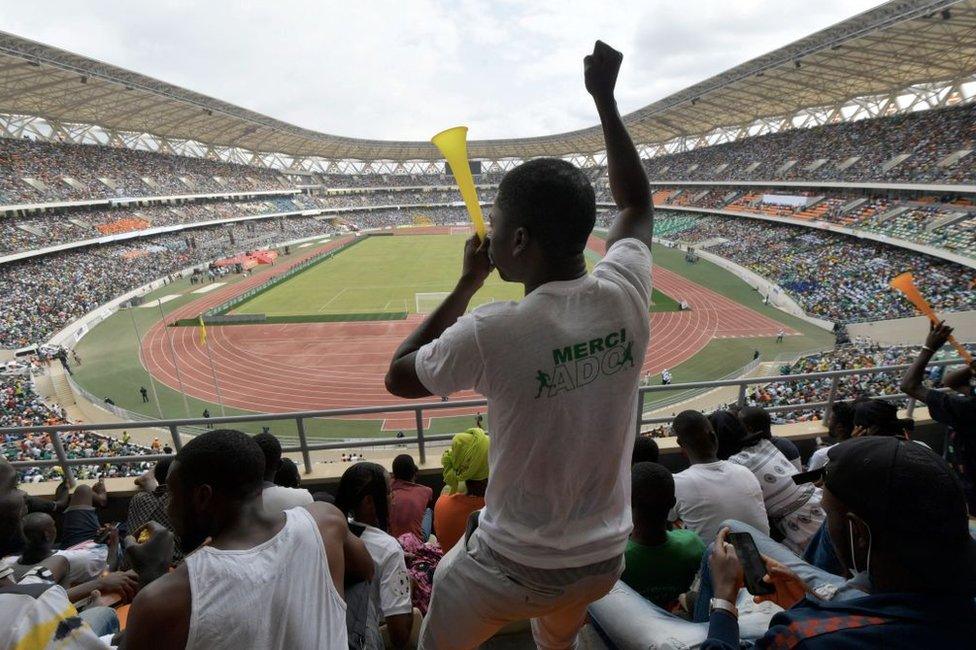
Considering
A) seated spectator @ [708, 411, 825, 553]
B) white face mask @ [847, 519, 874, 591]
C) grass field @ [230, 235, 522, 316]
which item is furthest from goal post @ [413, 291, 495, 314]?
white face mask @ [847, 519, 874, 591]

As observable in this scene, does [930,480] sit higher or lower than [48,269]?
lower

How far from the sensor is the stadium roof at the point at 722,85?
23.4 metres

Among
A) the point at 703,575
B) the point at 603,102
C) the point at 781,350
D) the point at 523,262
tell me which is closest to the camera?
the point at 523,262

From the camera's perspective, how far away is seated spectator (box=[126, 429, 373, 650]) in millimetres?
1246

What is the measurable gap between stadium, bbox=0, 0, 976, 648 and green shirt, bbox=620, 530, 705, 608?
36 millimetres

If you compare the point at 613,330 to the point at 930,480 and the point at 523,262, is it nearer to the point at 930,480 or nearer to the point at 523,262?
the point at 523,262

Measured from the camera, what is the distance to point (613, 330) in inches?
49.4

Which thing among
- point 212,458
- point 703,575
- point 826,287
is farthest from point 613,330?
point 826,287

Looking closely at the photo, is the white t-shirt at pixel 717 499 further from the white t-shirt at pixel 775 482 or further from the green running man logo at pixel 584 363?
the green running man logo at pixel 584 363

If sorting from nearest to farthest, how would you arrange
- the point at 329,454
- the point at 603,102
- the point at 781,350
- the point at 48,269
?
the point at 603,102 < the point at 329,454 < the point at 781,350 < the point at 48,269

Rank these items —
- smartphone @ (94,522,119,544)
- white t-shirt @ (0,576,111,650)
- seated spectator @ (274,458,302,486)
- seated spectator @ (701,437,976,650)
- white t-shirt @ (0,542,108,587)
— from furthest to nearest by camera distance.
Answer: seated spectator @ (274,458,302,486) < smartphone @ (94,522,119,544) < white t-shirt @ (0,542,108,587) < white t-shirt @ (0,576,111,650) < seated spectator @ (701,437,976,650)

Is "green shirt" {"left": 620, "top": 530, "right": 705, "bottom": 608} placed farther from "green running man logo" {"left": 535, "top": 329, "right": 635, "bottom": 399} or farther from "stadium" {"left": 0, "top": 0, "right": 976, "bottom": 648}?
"green running man logo" {"left": 535, "top": 329, "right": 635, "bottom": 399}

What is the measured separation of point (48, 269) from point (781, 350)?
40021 mm

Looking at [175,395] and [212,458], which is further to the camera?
[175,395]
